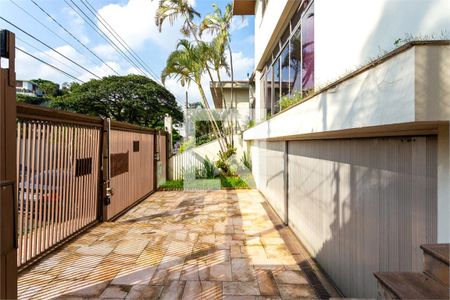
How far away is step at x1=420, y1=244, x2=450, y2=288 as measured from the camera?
46.1 inches

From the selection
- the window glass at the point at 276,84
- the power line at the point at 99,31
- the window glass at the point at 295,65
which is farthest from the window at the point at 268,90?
the power line at the point at 99,31

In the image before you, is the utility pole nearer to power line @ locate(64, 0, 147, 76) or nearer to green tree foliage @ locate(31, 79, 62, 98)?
power line @ locate(64, 0, 147, 76)

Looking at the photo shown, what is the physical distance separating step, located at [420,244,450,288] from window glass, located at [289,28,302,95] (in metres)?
3.49

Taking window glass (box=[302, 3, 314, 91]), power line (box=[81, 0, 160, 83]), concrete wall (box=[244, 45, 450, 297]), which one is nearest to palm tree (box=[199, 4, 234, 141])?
power line (box=[81, 0, 160, 83])

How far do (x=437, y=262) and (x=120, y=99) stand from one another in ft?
92.1

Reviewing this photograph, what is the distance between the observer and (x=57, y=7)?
8.25 meters

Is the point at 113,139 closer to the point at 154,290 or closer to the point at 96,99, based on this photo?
the point at 154,290

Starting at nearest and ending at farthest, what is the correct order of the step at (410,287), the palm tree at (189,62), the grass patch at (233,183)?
the step at (410,287) → the grass patch at (233,183) → the palm tree at (189,62)

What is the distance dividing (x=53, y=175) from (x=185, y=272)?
7.24ft

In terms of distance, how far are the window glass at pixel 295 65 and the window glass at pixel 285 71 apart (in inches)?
11.9

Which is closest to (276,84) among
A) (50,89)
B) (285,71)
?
(285,71)

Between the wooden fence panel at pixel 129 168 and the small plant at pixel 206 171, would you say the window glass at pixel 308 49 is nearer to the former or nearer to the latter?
the wooden fence panel at pixel 129 168

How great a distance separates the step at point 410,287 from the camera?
44.2 inches

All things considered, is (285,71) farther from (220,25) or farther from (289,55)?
(220,25)
